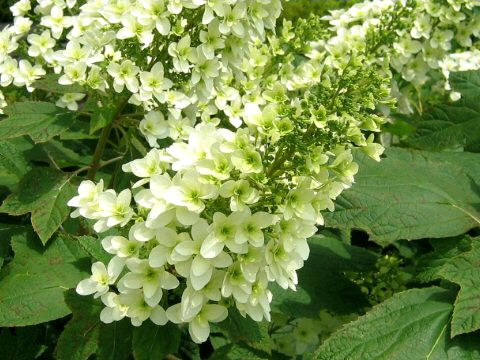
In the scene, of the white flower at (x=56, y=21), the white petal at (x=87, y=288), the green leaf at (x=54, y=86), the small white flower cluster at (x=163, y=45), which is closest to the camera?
the white petal at (x=87, y=288)

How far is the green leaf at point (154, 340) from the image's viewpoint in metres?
1.66

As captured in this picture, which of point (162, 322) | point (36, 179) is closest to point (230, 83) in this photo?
point (36, 179)

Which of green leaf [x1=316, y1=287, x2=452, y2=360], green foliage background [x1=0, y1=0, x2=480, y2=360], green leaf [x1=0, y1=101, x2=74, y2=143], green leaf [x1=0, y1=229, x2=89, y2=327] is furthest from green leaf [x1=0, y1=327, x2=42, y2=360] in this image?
green leaf [x1=316, y1=287, x2=452, y2=360]

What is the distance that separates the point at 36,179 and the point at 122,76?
51 cm

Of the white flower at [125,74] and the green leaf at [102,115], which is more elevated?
the white flower at [125,74]

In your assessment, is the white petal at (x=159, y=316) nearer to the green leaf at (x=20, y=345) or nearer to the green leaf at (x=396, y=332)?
the green leaf at (x=396, y=332)

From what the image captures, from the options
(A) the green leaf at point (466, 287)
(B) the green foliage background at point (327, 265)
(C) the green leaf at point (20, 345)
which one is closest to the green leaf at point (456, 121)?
(B) the green foliage background at point (327, 265)

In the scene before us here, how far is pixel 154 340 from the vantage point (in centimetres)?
168

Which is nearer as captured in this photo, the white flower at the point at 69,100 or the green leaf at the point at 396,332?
the green leaf at the point at 396,332

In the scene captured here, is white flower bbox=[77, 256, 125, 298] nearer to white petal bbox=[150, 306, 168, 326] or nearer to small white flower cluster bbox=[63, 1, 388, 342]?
small white flower cluster bbox=[63, 1, 388, 342]

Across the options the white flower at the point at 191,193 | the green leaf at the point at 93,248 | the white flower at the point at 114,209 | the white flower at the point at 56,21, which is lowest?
the green leaf at the point at 93,248

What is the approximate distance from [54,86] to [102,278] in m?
0.84

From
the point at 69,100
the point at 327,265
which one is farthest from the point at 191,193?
the point at 69,100

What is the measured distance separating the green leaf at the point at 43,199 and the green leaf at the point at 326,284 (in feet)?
2.40
